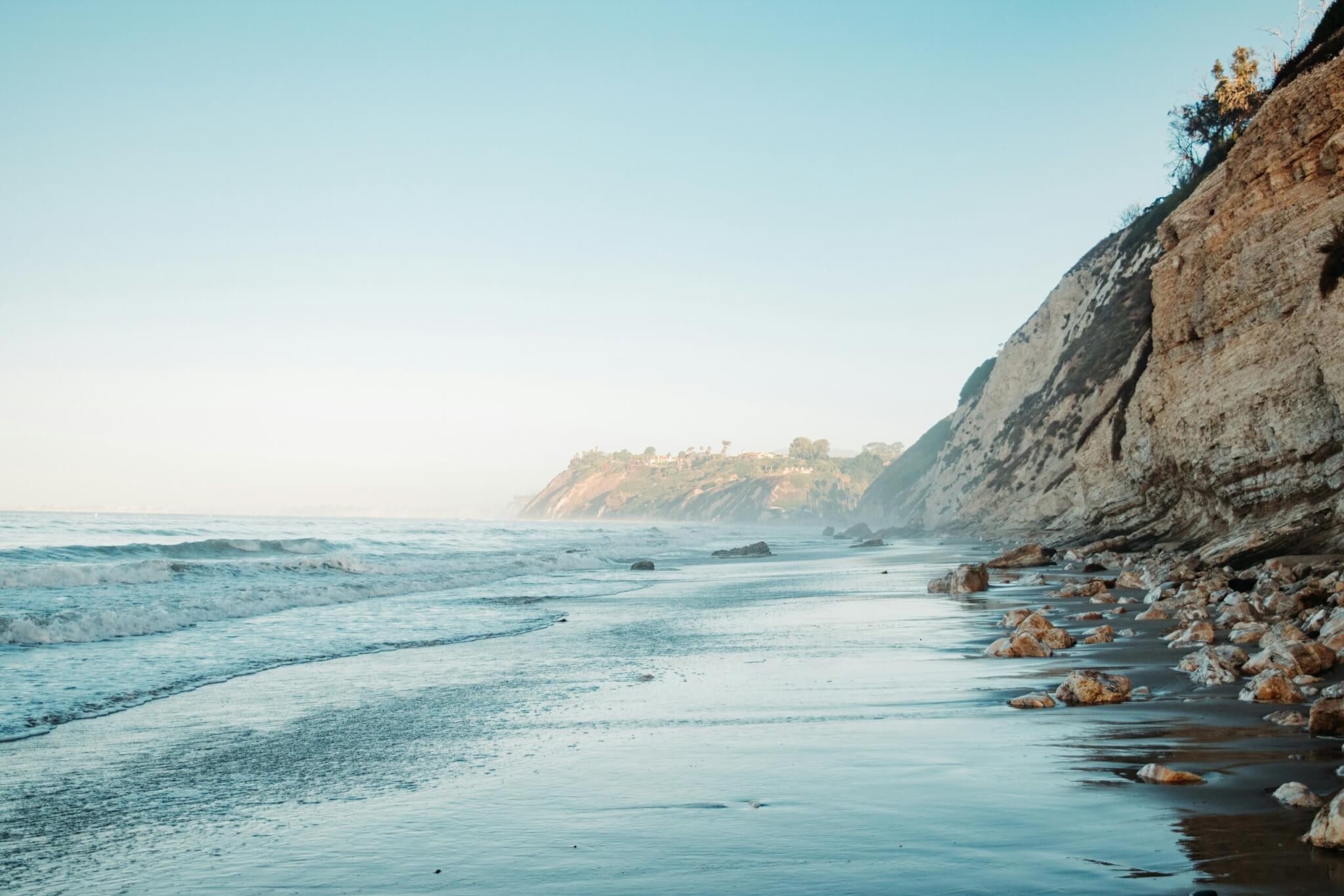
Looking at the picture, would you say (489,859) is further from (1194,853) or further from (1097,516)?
(1097,516)

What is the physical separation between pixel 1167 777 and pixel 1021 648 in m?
5.07

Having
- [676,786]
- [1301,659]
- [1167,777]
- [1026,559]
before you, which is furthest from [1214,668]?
[1026,559]

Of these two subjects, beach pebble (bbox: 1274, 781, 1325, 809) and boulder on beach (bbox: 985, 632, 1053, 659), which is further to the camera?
boulder on beach (bbox: 985, 632, 1053, 659)

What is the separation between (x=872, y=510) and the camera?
111m

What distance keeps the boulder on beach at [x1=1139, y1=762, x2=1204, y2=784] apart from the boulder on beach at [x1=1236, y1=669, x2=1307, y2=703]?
2.01m

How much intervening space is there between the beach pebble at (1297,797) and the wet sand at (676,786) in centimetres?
9

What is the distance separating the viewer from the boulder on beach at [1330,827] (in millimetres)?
3225

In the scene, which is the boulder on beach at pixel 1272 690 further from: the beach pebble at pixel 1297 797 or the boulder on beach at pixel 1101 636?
the boulder on beach at pixel 1101 636

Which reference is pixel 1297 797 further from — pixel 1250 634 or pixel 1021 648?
pixel 1021 648

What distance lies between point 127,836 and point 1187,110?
5244cm

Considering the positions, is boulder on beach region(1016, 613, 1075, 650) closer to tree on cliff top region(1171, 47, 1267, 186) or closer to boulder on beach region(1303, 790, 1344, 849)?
boulder on beach region(1303, 790, 1344, 849)

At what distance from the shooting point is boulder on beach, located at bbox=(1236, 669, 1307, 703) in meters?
6.01

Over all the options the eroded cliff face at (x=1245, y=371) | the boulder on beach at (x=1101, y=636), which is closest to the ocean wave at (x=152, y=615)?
the boulder on beach at (x=1101, y=636)

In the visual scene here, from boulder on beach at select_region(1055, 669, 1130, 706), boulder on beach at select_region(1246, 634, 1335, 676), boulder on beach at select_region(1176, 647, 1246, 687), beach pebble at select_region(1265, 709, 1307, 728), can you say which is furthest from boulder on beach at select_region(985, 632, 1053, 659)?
beach pebble at select_region(1265, 709, 1307, 728)
